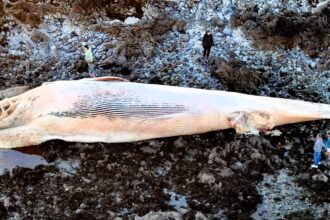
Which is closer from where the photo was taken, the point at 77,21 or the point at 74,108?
the point at 74,108

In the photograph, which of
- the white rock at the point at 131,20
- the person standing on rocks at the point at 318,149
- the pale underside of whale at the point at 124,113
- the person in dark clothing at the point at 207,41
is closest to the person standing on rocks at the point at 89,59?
the pale underside of whale at the point at 124,113

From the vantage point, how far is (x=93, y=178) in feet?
41.2

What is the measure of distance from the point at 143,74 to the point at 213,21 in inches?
129

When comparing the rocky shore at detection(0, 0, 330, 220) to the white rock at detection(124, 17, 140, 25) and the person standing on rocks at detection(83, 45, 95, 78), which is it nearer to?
the white rock at detection(124, 17, 140, 25)

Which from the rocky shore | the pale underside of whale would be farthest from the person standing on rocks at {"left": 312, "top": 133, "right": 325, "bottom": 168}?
the pale underside of whale

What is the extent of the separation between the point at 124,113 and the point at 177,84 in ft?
9.14

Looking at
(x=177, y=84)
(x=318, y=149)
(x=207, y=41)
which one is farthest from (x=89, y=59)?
(x=318, y=149)

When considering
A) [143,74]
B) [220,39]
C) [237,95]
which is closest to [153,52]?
[143,74]

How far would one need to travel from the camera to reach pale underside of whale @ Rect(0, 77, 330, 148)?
12.9 meters

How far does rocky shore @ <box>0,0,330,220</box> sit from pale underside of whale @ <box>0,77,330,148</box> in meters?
0.36

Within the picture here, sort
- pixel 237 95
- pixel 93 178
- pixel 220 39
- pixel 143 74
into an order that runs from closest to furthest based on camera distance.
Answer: pixel 93 178 < pixel 237 95 < pixel 143 74 < pixel 220 39

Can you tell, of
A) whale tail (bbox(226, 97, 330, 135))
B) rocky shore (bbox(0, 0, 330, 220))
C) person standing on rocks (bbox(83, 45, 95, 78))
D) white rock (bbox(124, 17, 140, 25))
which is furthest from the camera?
white rock (bbox(124, 17, 140, 25))

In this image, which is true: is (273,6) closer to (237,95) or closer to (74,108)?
(237,95)

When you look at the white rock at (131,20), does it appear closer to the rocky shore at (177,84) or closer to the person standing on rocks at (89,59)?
the rocky shore at (177,84)
